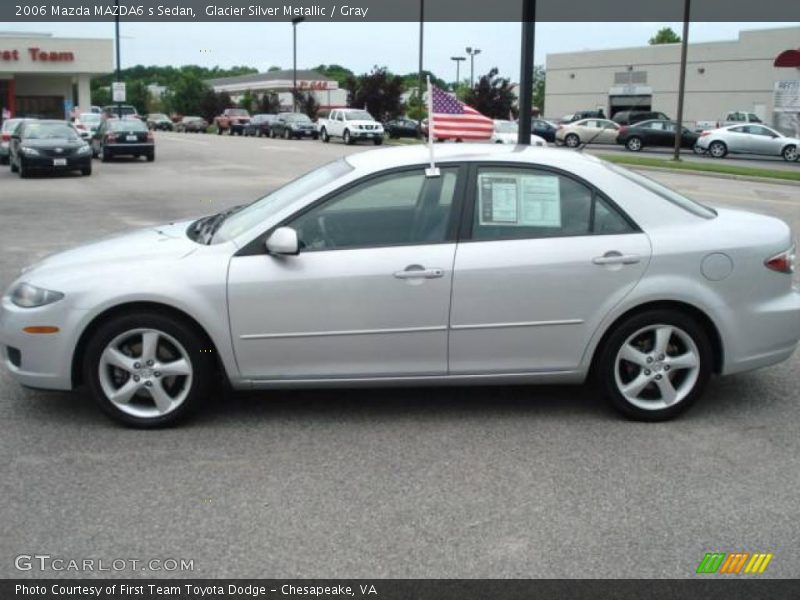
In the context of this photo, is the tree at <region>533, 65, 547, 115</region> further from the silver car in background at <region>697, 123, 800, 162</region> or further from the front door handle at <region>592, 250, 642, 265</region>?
the front door handle at <region>592, 250, 642, 265</region>

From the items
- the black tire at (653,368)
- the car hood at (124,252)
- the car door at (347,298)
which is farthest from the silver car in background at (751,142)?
the car hood at (124,252)

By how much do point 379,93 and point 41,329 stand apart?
5334cm

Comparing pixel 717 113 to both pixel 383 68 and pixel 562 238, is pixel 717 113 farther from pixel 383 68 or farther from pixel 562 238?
pixel 562 238

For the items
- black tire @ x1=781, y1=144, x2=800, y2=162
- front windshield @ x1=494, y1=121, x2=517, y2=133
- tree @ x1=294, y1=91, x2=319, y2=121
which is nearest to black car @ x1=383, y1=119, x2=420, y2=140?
tree @ x1=294, y1=91, x2=319, y2=121

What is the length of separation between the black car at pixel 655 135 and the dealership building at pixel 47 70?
3347 cm

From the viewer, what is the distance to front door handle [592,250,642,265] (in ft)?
16.3

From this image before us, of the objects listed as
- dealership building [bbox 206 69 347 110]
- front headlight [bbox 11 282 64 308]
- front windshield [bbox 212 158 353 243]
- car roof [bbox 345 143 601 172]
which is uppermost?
dealership building [bbox 206 69 347 110]

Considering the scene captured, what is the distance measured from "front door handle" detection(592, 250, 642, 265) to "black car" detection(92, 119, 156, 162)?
2722 centimetres

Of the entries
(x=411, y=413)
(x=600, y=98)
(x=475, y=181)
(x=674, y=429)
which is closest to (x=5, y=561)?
(x=411, y=413)

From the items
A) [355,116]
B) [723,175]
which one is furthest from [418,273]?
[355,116]

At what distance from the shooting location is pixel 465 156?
5.18m

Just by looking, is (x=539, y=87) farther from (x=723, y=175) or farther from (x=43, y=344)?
(x=43, y=344)

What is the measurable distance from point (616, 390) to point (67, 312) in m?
3.04

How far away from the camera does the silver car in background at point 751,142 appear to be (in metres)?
34.2
